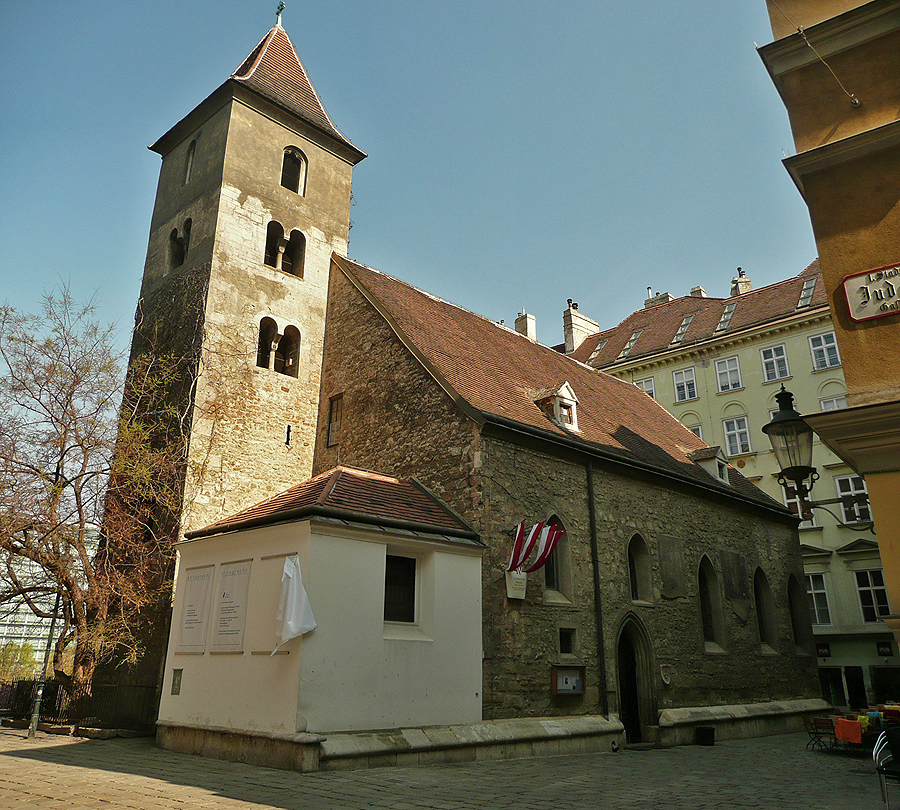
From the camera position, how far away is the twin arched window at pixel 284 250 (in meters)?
21.1

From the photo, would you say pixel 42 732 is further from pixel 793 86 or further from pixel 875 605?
pixel 875 605

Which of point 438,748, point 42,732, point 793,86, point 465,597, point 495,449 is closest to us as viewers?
point 793,86

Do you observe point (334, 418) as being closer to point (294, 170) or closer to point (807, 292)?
point (294, 170)

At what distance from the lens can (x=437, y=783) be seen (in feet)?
33.1

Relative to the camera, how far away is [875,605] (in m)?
28.7

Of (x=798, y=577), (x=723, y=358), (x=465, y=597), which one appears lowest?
(x=465, y=597)

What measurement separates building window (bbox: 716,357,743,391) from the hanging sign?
90.5 ft

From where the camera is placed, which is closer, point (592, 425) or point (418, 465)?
point (418, 465)

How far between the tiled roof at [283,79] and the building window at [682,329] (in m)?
20.7

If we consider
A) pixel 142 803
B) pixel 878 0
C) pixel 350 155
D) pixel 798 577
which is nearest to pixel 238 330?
pixel 350 155

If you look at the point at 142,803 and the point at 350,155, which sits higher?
the point at 350,155

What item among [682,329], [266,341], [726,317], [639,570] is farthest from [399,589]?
[682,329]

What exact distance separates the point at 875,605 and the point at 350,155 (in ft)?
83.8

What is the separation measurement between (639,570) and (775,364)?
740 inches
